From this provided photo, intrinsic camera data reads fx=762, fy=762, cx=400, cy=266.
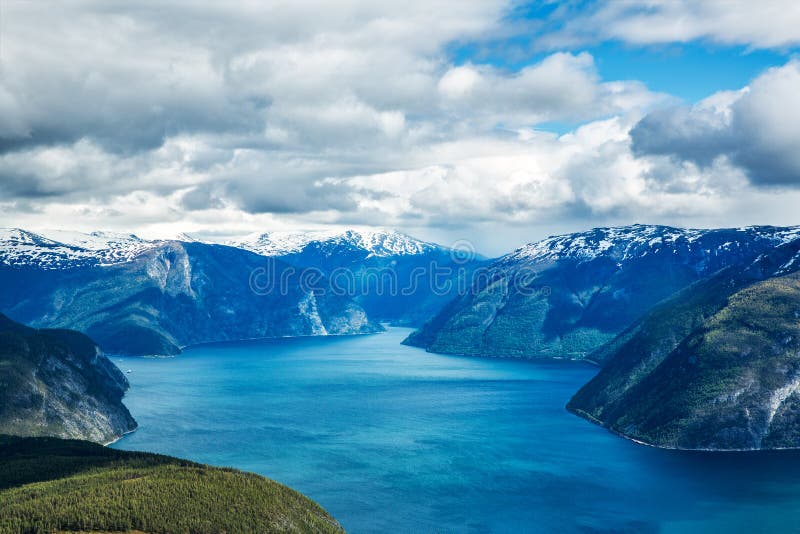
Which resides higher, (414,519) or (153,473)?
(153,473)

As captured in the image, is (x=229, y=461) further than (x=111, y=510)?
Yes

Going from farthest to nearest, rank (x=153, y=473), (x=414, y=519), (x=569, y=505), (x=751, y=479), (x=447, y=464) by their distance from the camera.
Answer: (x=447, y=464), (x=751, y=479), (x=569, y=505), (x=414, y=519), (x=153, y=473)

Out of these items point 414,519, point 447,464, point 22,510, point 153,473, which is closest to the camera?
point 22,510

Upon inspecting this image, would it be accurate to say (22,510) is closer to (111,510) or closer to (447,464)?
(111,510)

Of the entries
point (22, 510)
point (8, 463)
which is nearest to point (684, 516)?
point (22, 510)

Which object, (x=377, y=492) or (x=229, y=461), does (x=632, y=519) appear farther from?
(x=229, y=461)

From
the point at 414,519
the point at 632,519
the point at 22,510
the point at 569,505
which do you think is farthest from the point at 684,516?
the point at 22,510
